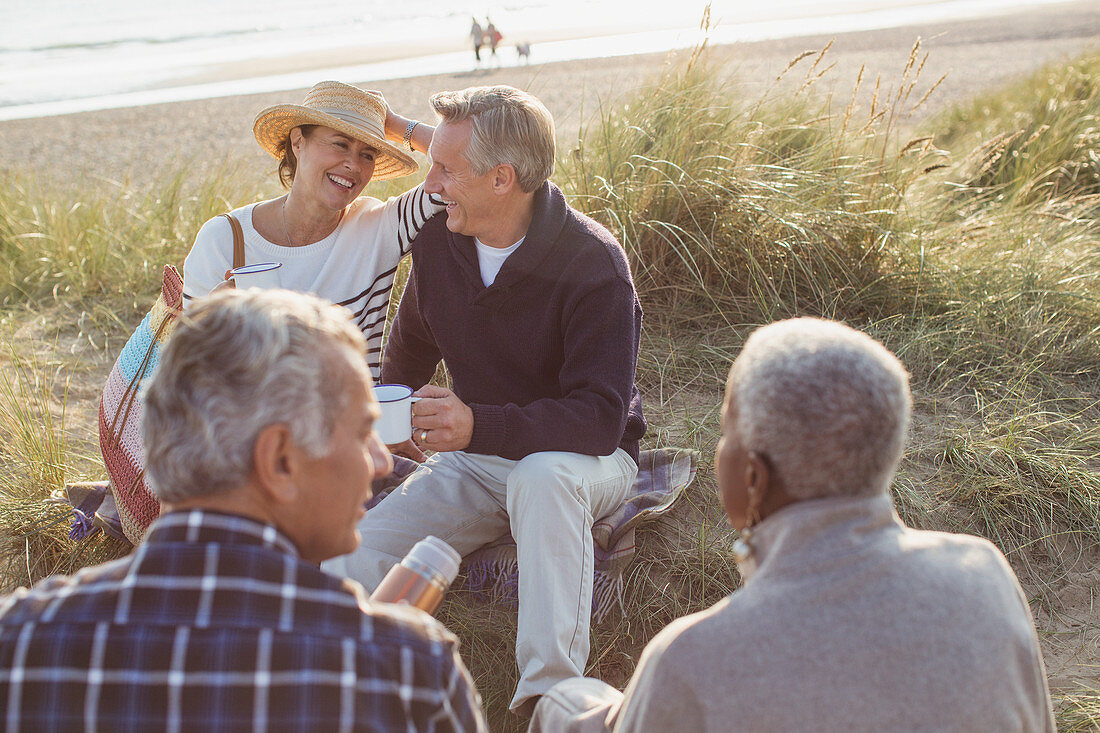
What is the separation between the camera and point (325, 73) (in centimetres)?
1925

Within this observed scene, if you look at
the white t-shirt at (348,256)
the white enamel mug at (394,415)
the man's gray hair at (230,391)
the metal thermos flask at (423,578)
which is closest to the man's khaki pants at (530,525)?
the white enamel mug at (394,415)

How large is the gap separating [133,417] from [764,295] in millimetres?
2916

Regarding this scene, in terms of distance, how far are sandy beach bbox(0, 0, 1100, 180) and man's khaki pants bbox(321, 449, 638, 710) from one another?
15.8ft

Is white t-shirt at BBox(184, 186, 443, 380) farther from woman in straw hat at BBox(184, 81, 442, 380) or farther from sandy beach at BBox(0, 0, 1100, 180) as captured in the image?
sandy beach at BBox(0, 0, 1100, 180)


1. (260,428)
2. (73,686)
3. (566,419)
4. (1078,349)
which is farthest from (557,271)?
(1078,349)

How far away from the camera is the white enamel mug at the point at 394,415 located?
8.06 ft

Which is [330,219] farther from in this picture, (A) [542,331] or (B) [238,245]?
(A) [542,331]

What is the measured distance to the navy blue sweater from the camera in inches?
111

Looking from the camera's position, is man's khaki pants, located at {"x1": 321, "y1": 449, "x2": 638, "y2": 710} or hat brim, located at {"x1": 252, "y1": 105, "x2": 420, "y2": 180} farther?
hat brim, located at {"x1": 252, "y1": 105, "x2": 420, "y2": 180}

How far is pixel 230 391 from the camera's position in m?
1.32

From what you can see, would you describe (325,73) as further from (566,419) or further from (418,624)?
(418,624)

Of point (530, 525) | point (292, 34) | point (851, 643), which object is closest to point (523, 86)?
point (530, 525)

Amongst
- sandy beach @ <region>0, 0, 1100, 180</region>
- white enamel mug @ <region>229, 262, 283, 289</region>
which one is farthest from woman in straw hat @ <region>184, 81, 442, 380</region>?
sandy beach @ <region>0, 0, 1100, 180</region>

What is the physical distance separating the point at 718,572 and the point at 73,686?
7.60 feet
